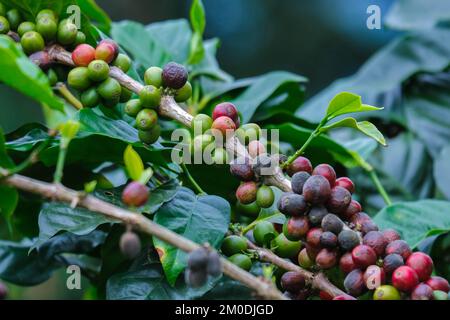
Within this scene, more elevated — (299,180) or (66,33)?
(66,33)

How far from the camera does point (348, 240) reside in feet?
2.14

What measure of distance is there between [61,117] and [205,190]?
32cm

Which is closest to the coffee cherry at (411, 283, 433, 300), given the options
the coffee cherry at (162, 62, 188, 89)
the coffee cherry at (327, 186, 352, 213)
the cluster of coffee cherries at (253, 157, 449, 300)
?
the cluster of coffee cherries at (253, 157, 449, 300)

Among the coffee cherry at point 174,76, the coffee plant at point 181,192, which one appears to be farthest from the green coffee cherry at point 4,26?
the coffee cherry at point 174,76

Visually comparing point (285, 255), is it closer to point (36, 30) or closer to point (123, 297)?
point (123, 297)

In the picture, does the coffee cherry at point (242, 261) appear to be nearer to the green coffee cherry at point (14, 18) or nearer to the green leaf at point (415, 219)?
the green leaf at point (415, 219)

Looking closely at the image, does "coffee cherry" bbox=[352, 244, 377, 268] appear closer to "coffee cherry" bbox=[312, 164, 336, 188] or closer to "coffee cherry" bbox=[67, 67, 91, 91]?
"coffee cherry" bbox=[312, 164, 336, 188]

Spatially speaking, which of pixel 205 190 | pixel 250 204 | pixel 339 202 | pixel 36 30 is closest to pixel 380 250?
pixel 339 202

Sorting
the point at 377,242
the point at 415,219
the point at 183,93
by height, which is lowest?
the point at 415,219

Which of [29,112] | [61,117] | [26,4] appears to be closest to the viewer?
[26,4]

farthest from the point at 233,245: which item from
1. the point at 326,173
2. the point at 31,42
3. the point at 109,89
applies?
the point at 31,42

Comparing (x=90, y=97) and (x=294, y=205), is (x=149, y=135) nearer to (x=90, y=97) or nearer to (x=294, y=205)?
(x=90, y=97)

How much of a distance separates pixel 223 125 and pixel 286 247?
0.48 feet
